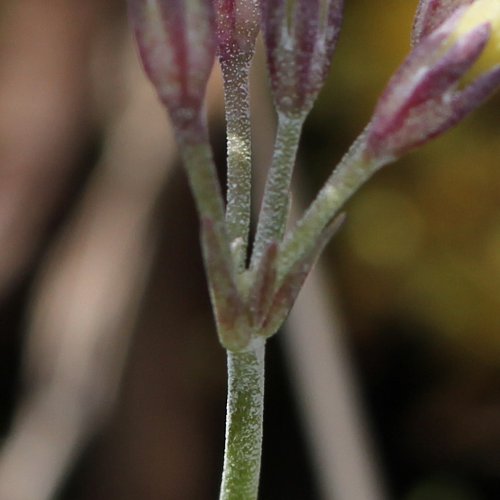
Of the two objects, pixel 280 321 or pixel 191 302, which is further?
pixel 191 302

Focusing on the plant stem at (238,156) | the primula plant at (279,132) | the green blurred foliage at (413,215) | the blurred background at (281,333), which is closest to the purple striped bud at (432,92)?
the primula plant at (279,132)

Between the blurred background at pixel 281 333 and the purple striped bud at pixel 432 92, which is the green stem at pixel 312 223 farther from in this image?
the blurred background at pixel 281 333

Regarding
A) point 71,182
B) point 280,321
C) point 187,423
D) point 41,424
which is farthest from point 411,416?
point 280,321

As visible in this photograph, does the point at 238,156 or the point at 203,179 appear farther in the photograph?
the point at 238,156

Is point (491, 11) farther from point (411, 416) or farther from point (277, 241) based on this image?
point (411, 416)

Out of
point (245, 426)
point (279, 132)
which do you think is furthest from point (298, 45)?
point (245, 426)

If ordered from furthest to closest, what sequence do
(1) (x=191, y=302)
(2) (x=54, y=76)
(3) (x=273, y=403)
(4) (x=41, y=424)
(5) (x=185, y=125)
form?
(2) (x=54, y=76) < (1) (x=191, y=302) < (3) (x=273, y=403) < (4) (x=41, y=424) < (5) (x=185, y=125)

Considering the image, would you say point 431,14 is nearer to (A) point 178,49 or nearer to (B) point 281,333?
(A) point 178,49
